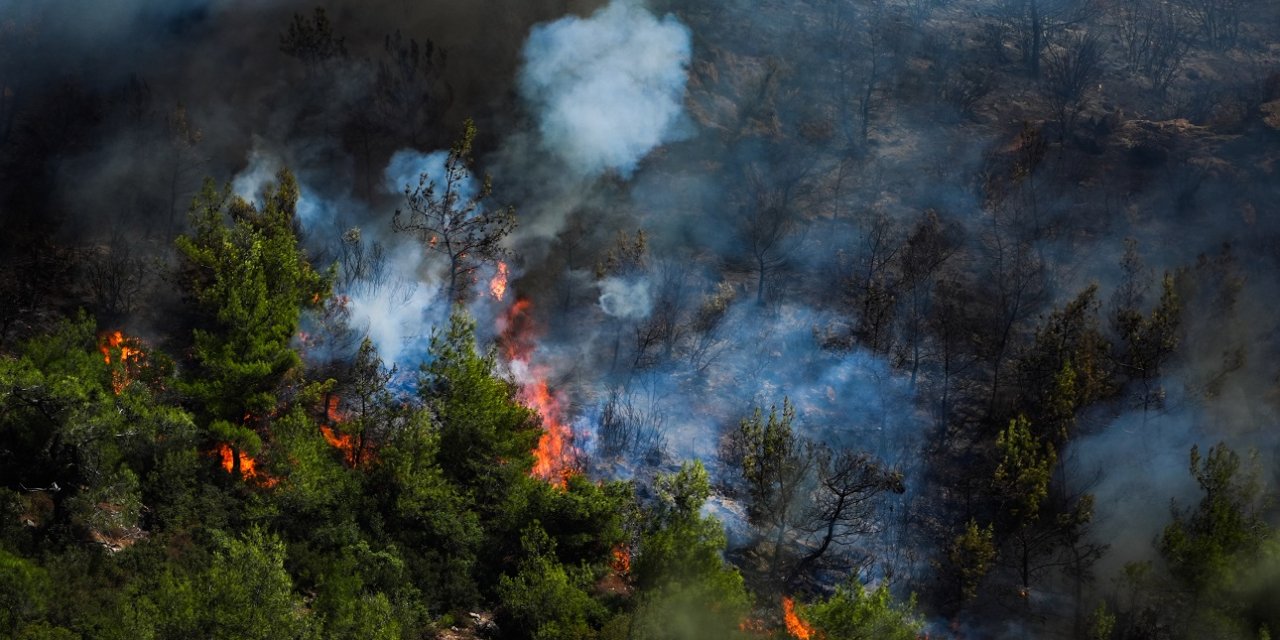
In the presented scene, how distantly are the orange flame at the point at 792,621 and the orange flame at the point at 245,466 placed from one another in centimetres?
1710

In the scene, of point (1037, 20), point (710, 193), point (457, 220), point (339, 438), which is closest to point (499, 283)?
point (457, 220)

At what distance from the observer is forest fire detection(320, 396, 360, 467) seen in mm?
37312

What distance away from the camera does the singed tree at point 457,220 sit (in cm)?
4328

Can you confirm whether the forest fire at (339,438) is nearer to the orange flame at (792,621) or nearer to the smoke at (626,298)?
the smoke at (626,298)

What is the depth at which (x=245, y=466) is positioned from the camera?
36.7 m

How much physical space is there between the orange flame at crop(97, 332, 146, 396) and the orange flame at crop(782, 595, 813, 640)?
878 inches

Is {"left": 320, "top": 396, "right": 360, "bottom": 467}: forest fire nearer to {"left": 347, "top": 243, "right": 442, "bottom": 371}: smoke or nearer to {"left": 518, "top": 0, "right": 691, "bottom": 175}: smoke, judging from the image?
{"left": 347, "top": 243, "right": 442, "bottom": 371}: smoke

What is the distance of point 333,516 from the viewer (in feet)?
113

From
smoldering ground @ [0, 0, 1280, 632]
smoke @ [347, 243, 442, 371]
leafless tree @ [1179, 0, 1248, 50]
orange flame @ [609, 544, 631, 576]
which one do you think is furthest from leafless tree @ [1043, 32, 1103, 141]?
smoke @ [347, 243, 442, 371]

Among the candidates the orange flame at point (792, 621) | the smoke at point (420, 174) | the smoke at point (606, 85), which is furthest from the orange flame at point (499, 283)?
the orange flame at point (792, 621)

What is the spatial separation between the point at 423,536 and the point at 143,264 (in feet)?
49.8

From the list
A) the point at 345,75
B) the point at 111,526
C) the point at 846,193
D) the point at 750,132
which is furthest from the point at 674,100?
the point at 111,526

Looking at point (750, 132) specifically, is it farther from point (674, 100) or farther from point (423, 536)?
point (423, 536)

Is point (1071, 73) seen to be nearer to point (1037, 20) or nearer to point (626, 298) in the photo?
point (1037, 20)
